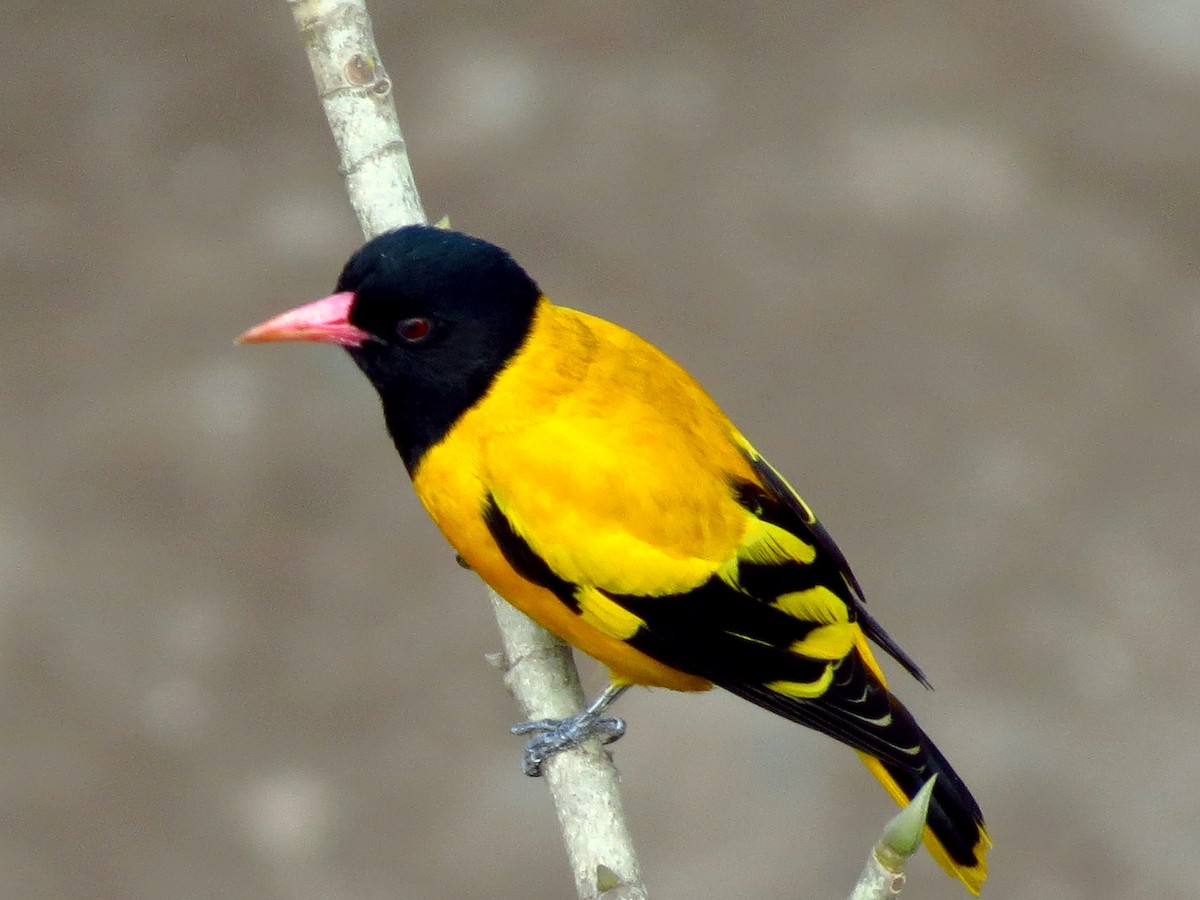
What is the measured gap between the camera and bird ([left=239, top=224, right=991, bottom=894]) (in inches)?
106

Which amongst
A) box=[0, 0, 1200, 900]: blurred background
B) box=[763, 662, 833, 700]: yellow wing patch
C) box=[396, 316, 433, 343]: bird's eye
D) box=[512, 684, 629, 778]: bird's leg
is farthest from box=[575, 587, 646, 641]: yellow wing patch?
box=[0, 0, 1200, 900]: blurred background

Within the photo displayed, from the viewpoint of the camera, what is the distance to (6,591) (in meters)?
4.83

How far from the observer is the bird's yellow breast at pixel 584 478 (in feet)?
8.78

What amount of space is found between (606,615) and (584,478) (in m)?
0.24

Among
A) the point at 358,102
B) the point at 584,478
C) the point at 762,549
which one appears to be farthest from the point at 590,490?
the point at 358,102

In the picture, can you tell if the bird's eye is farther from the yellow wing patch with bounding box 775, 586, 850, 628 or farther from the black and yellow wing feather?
the yellow wing patch with bounding box 775, 586, 850, 628

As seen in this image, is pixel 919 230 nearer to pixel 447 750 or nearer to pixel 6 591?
pixel 447 750

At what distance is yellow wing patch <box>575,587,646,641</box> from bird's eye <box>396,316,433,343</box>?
48 cm

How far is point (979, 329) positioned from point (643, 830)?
80.4 inches

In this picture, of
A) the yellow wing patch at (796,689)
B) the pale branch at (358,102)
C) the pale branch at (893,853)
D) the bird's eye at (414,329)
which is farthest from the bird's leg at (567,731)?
the pale branch at (358,102)

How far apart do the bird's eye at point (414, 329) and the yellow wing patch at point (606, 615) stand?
0.48 meters

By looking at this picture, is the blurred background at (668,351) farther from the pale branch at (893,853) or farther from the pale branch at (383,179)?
the pale branch at (893,853)

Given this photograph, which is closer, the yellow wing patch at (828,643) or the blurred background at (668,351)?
the yellow wing patch at (828,643)

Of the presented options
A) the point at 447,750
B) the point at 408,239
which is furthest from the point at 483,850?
the point at 408,239
